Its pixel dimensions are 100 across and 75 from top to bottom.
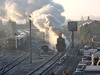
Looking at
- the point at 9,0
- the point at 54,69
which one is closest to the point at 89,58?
the point at 54,69

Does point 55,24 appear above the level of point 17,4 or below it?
below

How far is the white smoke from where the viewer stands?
53719 mm

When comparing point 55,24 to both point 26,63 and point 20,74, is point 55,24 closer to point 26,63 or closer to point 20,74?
point 26,63

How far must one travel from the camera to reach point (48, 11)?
5581cm

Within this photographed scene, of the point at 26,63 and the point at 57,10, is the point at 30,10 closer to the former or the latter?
the point at 57,10

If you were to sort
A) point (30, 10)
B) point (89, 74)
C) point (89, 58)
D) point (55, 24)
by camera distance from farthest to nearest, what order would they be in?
point (30, 10) → point (55, 24) → point (89, 58) → point (89, 74)

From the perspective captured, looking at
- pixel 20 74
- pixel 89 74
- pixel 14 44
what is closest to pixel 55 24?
pixel 14 44

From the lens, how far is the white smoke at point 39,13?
2115 inches

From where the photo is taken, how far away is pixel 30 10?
57.8 m

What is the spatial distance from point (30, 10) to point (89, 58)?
2186 centimetres

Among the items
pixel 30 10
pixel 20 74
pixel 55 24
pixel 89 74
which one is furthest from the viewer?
pixel 30 10

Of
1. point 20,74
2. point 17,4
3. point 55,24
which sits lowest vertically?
point 20,74

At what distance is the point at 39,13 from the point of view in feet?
183

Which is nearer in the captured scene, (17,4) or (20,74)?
(20,74)
